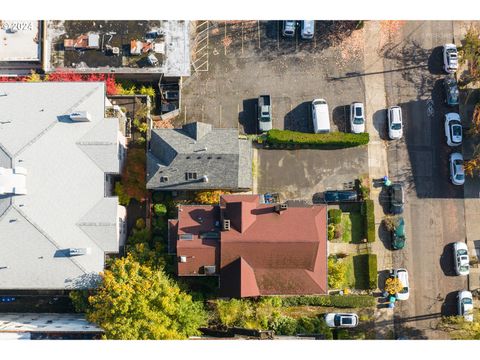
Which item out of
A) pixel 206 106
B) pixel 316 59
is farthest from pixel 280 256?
pixel 316 59

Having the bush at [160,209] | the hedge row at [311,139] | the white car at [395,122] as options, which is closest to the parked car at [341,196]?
the hedge row at [311,139]

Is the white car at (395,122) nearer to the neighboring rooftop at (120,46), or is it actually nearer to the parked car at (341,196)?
the parked car at (341,196)

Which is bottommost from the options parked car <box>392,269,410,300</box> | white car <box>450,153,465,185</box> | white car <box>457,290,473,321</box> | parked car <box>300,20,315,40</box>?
white car <box>457,290,473,321</box>

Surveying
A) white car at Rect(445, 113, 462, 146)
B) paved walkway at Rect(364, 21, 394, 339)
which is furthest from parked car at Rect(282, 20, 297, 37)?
white car at Rect(445, 113, 462, 146)

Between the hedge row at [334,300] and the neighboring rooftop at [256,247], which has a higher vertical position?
the neighboring rooftop at [256,247]

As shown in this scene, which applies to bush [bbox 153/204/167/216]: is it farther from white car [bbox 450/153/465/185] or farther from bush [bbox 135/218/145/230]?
white car [bbox 450/153/465/185]
